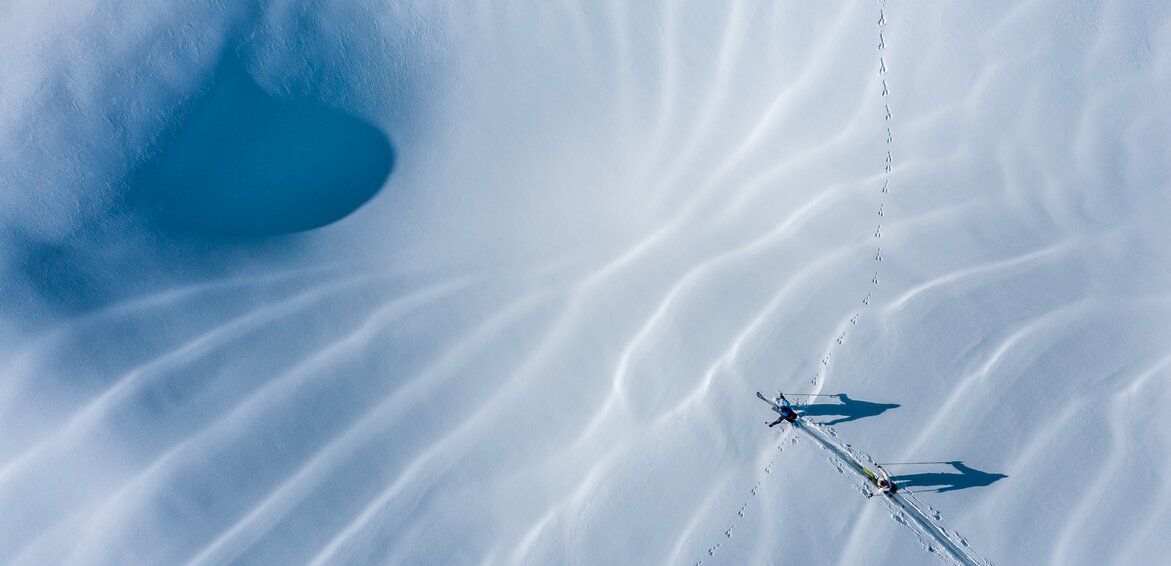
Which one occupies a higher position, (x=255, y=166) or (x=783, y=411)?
(x=783, y=411)

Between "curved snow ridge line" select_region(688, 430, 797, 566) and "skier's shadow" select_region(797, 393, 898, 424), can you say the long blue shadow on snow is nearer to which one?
"curved snow ridge line" select_region(688, 430, 797, 566)

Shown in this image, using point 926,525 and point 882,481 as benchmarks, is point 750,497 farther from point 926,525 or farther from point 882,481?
point 926,525

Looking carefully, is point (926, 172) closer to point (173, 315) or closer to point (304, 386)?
point (304, 386)

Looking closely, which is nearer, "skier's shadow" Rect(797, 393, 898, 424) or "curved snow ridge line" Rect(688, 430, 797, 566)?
"curved snow ridge line" Rect(688, 430, 797, 566)

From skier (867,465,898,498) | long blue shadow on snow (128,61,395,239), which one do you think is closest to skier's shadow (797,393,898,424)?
skier (867,465,898,498)

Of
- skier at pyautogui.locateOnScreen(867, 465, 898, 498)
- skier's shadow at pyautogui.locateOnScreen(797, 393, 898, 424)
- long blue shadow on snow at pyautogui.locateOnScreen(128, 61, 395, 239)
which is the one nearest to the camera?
skier at pyautogui.locateOnScreen(867, 465, 898, 498)

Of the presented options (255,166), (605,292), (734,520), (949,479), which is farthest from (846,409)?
(255,166)

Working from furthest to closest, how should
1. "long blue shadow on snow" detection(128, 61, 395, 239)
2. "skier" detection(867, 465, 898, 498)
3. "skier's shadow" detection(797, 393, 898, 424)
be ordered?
"long blue shadow on snow" detection(128, 61, 395, 239) → "skier's shadow" detection(797, 393, 898, 424) → "skier" detection(867, 465, 898, 498)
